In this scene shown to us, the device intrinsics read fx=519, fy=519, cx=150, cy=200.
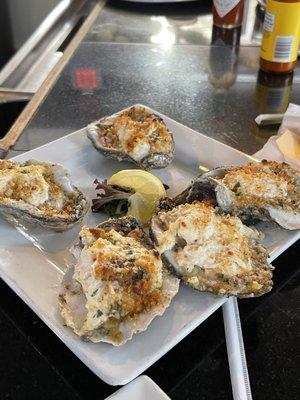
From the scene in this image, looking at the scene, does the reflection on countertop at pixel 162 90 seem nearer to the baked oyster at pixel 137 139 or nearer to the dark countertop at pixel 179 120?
the dark countertop at pixel 179 120

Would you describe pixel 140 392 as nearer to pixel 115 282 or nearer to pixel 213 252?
pixel 115 282

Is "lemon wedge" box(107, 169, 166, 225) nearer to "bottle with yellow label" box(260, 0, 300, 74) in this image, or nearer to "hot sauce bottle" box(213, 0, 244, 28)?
"bottle with yellow label" box(260, 0, 300, 74)

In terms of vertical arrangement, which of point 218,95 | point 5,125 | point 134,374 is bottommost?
point 5,125

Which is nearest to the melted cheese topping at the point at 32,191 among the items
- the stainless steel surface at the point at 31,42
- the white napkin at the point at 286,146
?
the white napkin at the point at 286,146

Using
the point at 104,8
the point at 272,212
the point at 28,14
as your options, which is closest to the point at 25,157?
the point at 272,212

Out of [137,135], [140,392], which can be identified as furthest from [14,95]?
[140,392]

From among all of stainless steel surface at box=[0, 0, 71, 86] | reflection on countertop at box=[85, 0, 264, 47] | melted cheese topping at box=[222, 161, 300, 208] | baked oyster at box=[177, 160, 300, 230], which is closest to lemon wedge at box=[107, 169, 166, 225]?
baked oyster at box=[177, 160, 300, 230]

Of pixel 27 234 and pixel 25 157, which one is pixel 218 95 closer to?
pixel 25 157
